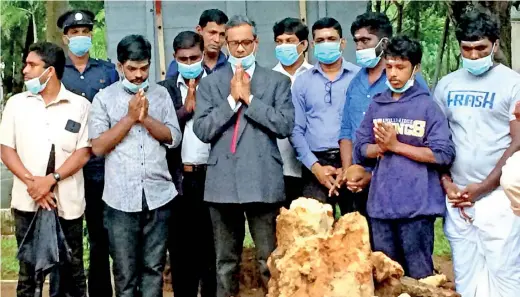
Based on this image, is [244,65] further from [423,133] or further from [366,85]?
[423,133]

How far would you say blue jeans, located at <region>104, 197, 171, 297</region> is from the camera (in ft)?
17.0

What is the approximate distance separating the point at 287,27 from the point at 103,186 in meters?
1.80

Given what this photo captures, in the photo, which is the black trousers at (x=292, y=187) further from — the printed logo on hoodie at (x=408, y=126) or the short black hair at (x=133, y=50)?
the short black hair at (x=133, y=50)

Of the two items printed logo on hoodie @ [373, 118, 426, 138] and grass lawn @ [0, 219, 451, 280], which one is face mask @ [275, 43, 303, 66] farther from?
grass lawn @ [0, 219, 451, 280]

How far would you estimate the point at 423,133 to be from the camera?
15.7ft

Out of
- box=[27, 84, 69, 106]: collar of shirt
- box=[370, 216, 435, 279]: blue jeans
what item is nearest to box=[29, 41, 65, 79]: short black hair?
A: box=[27, 84, 69, 106]: collar of shirt

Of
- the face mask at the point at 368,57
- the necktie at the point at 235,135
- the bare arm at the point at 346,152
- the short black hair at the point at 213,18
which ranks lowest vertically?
the bare arm at the point at 346,152

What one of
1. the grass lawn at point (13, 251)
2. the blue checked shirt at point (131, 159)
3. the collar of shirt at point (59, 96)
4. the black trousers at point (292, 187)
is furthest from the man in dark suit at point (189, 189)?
the grass lawn at point (13, 251)

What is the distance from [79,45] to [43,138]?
2.81 feet

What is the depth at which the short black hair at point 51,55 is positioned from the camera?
211 inches

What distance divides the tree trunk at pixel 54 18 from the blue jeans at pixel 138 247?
5838mm

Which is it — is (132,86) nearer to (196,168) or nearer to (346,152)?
(196,168)

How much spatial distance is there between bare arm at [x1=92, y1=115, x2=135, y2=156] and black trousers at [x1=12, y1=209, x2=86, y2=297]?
23.2 inches

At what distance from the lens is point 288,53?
5863 millimetres
